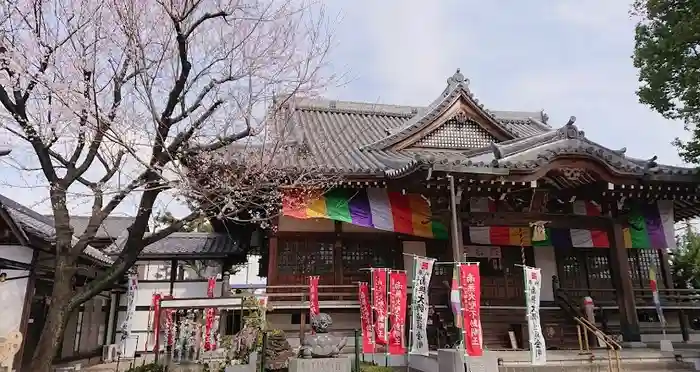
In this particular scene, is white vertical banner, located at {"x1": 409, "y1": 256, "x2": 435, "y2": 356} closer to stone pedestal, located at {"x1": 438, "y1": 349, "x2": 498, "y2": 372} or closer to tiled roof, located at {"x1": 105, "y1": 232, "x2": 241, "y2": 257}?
stone pedestal, located at {"x1": 438, "y1": 349, "x2": 498, "y2": 372}

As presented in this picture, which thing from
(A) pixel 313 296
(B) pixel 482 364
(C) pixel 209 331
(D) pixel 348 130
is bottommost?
(B) pixel 482 364

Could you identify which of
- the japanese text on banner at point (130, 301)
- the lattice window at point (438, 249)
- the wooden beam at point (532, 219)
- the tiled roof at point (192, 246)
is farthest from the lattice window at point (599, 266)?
the japanese text on banner at point (130, 301)

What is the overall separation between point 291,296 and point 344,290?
4.94ft

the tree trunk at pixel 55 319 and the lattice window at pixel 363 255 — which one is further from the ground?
the lattice window at pixel 363 255

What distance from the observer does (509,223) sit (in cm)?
1218

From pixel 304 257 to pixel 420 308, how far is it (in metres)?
4.36

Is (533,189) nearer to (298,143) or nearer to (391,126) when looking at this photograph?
(298,143)

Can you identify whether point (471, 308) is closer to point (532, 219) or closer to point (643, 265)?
point (532, 219)

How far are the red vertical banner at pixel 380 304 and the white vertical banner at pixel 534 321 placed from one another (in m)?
3.21

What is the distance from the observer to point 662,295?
1443 centimetres

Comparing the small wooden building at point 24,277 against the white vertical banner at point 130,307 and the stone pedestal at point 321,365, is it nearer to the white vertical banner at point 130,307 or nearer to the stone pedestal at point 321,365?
the white vertical banner at point 130,307

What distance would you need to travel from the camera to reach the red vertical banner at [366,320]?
1121 cm

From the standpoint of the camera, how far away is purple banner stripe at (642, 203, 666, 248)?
13.7 meters

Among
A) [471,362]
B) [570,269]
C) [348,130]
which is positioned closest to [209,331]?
[471,362]
